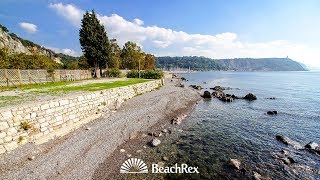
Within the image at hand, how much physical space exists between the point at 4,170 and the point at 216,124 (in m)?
19.1

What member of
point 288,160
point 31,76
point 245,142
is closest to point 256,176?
point 288,160

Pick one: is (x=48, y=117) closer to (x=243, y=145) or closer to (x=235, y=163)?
(x=235, y=163)

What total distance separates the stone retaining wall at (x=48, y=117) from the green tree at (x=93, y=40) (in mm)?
29569

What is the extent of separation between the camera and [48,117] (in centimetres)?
1494

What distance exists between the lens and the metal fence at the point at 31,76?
26.5 metres

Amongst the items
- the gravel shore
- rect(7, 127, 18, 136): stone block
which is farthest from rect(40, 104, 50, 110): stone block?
the gravel shore

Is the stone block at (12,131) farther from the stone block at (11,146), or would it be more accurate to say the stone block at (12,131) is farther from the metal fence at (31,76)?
the metal fence at (31,76)

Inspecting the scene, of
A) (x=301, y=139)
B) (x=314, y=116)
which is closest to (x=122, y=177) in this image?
(x=301, y=139)

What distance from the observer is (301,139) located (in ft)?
60.4

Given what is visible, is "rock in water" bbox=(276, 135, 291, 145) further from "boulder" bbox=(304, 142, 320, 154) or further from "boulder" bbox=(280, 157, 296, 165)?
"boulder" bbox=(280, 157, 296, 165)

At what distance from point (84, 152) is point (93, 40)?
40706mm

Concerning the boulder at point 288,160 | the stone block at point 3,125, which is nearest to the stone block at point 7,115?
the stone block at point 3,125

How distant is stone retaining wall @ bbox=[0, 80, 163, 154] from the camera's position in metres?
12.1

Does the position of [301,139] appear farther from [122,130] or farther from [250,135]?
[122,130]
